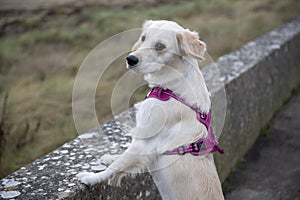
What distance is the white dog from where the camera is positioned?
2506 millimetres

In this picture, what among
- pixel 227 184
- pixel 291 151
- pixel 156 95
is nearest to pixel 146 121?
pixel 156 95

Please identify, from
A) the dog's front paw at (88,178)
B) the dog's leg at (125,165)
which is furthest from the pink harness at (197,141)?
the dog's front paw at (88,178)

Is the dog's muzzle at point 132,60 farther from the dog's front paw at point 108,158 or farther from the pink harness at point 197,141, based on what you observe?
the dog's front paw at point 108,158

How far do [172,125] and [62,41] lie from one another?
7.78m

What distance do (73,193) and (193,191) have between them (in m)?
0.64

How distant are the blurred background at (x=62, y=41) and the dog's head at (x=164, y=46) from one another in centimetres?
238

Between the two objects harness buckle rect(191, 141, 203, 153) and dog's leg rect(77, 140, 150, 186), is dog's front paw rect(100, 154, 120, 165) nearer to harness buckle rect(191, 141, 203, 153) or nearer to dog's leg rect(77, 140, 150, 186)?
dog's leg rect(77, 140, 150, 186)

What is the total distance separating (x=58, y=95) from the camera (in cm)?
691

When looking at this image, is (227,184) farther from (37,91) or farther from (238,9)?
(238,9)

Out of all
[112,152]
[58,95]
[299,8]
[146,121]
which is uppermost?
[146,121]

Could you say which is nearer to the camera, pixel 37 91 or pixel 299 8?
pixel 37 91

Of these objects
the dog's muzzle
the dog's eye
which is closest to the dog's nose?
the dog's muzzle

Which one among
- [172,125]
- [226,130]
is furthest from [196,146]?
[226,130]

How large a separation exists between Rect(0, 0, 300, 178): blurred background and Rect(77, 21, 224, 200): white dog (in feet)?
6.98
